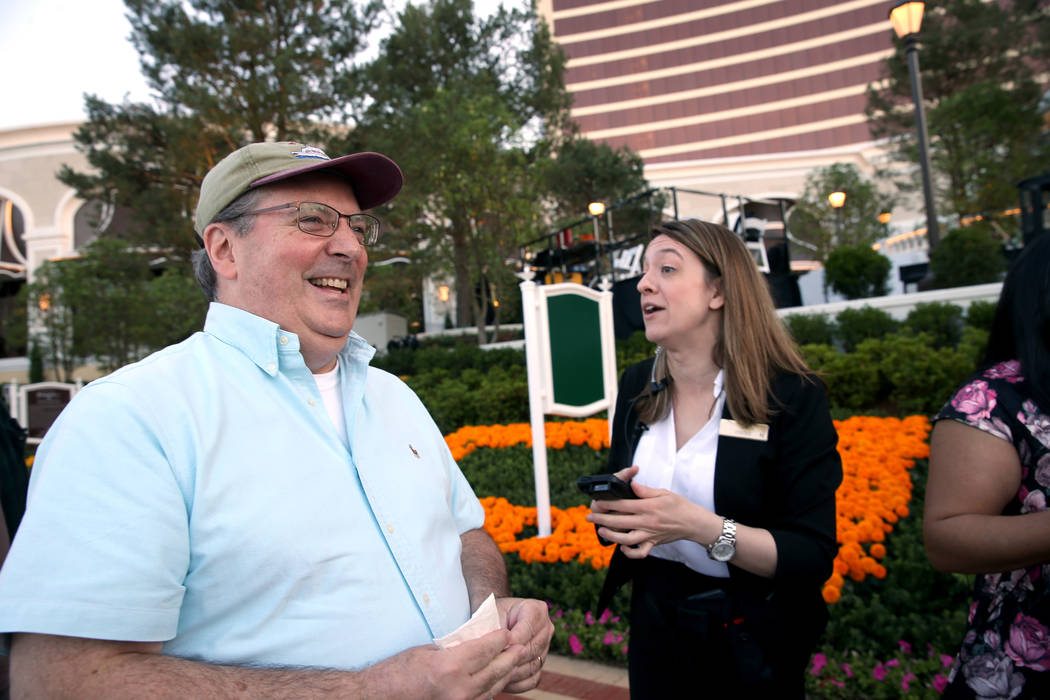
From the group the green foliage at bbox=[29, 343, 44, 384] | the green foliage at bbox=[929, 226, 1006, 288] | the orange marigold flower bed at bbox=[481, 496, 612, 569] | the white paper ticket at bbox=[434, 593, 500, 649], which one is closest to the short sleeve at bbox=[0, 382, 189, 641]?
the white paper ticket at bbox=[434, 593, 500, 649]

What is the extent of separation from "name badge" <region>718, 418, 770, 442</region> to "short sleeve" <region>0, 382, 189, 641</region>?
1588 mm

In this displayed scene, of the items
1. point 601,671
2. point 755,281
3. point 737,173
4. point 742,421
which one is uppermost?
point 737,173

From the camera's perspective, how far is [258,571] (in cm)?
130

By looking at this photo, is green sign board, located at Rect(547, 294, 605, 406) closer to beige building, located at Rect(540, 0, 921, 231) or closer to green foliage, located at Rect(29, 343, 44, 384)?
green foliage, located at Rect(29, 343, 44, 384)

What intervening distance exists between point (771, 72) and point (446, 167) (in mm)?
67573

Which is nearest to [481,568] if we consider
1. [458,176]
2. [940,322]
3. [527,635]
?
[527,635]

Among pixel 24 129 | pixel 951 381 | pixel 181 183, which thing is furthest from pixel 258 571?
pixel 24 129

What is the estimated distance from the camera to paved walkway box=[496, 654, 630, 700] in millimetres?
3150

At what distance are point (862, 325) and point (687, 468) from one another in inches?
334

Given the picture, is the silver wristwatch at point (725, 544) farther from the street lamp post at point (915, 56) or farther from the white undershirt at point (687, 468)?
the street lamp post at point (915, 56)

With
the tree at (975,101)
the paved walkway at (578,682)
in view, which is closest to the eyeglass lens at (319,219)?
the paved walkway at (578,682)

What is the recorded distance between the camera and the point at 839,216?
95.3 ft

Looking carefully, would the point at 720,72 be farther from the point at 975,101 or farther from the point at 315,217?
the point at 315,217

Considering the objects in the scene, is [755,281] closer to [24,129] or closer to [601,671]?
[601,671]
